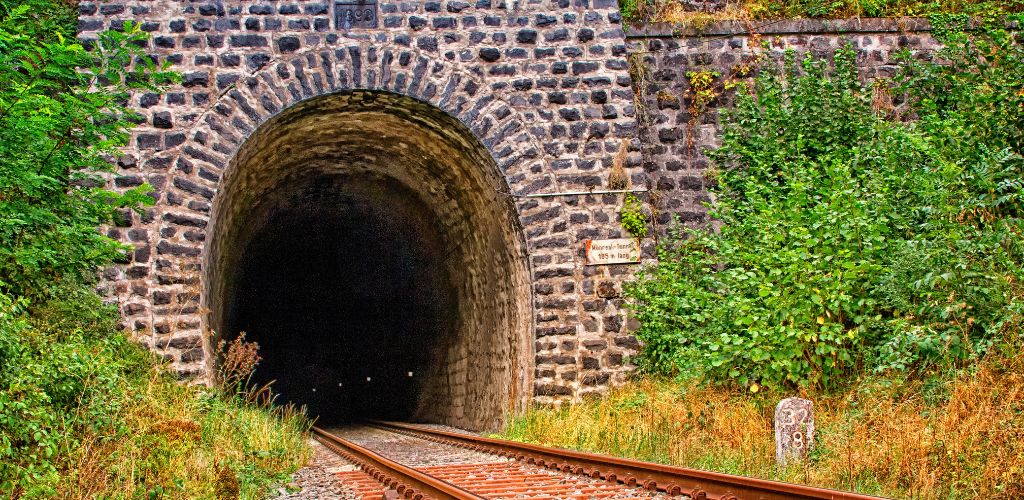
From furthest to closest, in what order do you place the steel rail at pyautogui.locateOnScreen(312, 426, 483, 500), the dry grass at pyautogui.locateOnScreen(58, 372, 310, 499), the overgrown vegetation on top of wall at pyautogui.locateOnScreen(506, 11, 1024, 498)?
the overgrown vegetation on top of wall at pyautogui.locateOnScreen(506, 11, 1024, 498)
the steel rail at pyautogui.locateOnScreen(312, 426, 483, 500)
the dry grass at pyautogui.locateOnScreen(58, 372, 310, 499)

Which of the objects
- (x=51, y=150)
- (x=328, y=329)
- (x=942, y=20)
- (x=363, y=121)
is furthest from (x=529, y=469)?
(x=328, y=329)

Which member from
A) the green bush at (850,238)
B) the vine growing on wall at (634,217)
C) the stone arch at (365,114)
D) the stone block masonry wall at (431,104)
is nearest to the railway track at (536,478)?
the green bush at (850,238)

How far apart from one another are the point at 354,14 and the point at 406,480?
609 cm

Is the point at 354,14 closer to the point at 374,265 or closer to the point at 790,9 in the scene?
the point at 790,9

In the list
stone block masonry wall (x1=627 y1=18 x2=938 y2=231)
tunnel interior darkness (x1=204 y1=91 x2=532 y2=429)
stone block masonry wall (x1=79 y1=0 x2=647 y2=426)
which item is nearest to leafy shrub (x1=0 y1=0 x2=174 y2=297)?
stone block masonry wall (x1=79 y1=0 x2=647 y2=426)

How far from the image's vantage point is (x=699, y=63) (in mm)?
12820

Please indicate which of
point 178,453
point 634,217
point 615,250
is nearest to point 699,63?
point 634,217

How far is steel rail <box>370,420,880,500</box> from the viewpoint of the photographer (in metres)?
5.50

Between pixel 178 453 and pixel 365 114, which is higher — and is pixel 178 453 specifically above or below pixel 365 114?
below

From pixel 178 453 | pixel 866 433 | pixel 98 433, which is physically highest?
pixel 866 433

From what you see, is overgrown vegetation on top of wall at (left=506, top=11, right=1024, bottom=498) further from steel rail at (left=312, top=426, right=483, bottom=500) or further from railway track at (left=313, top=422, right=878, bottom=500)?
steel rail at (left=312, top=426, right=483, bottom=500)

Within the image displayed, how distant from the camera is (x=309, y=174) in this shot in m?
14.5

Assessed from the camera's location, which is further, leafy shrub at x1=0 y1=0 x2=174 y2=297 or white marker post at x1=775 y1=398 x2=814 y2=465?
leafy shrub at x1=0 y1=0 x2=174 y2=297

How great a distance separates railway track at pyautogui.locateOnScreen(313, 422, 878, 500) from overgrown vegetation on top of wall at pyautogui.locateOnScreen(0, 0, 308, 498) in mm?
999
